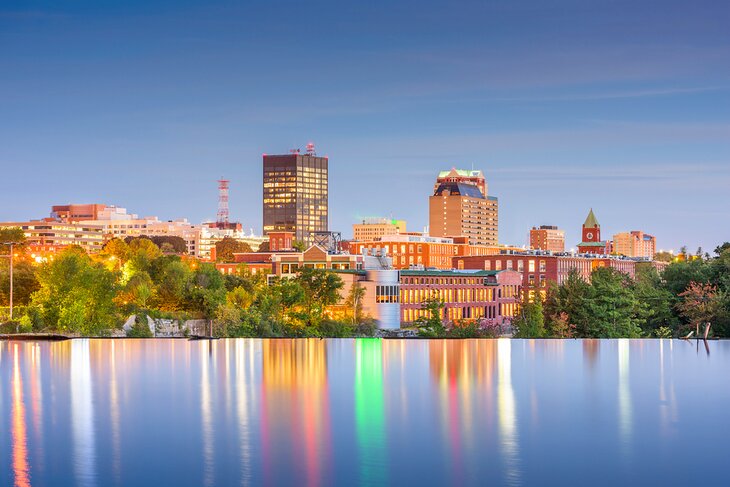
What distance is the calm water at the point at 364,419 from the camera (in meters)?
33.6

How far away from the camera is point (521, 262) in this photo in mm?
178375

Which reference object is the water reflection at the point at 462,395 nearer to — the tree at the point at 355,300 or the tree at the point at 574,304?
the tree at the point at 574,304

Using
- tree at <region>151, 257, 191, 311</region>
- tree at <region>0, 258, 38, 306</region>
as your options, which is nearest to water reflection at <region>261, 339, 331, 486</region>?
tree at <region>151, 257, 191, 311</region>

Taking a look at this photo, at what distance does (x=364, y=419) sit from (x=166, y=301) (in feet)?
208

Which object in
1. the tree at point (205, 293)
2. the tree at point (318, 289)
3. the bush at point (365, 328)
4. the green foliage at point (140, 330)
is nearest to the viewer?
the green foliage at point (140, 330)

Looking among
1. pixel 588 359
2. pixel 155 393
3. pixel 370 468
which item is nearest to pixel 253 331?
pixel 588 359

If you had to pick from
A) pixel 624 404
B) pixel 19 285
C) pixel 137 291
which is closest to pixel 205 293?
pixel 137 291

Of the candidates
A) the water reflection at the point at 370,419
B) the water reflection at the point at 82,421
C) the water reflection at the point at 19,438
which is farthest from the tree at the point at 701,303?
the water reflection at the point at 19,438

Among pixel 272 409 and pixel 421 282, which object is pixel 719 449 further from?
pixel 421 282

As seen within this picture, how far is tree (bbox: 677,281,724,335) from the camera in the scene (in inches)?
2697

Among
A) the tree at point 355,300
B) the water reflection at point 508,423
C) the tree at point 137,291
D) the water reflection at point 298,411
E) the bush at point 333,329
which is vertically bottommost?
the water reflection at point 508,423

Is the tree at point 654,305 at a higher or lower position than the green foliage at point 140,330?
higher

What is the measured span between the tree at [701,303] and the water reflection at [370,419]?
2154cm

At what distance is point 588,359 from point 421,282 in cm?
6584
